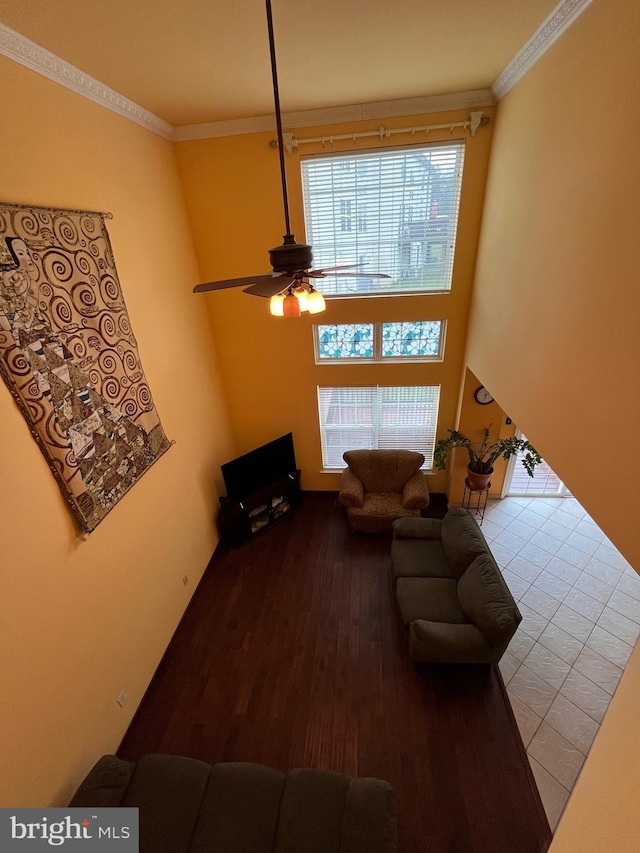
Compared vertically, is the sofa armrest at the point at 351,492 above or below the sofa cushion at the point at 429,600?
above

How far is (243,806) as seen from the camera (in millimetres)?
1949

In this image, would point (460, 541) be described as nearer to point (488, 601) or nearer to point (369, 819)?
point (488, 601)

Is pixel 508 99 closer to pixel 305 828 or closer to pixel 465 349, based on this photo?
pixel 465 349

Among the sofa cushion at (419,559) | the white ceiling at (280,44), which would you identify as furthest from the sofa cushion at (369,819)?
the white ceiling at (280,44)

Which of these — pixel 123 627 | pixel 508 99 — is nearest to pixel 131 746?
pixel 123 627

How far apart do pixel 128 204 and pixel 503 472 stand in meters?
5.08

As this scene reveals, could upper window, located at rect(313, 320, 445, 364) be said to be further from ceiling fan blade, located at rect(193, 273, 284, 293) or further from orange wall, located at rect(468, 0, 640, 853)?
ceiling fan blade, located at rect(193, 273, 284, 293)

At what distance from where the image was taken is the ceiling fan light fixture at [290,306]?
5.72 feet

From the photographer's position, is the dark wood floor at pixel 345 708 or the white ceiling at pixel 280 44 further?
the dark wood floor at pixel 345 708

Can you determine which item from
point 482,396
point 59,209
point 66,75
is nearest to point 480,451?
point 482,396

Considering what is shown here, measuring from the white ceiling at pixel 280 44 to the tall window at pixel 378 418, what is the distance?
9.17 ft

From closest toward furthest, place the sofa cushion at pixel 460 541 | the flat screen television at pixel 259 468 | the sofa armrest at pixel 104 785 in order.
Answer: the sofa armrest at pixel 104 785 → the sofa cushion at pixel 460 541 → the flat screen television at pixel 259 468

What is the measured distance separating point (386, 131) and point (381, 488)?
3.74m

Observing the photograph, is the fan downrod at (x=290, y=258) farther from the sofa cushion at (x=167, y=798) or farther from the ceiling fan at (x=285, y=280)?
the sofa cushion at (x=167, y=798)
